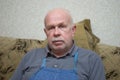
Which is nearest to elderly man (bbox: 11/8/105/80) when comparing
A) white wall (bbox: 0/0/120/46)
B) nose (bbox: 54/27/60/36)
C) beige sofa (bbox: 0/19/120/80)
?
nose (bbox: 54/27/60/36)

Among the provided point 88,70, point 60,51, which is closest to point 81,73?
point 88,70

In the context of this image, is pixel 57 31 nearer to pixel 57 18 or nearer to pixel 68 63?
pixel 57 18

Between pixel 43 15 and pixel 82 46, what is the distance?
613 mm

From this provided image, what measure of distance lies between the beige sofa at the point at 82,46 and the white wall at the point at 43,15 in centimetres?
18

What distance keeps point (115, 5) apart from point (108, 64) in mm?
630

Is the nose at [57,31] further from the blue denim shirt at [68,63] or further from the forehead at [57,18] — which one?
the blue denim shirt at [68,63]

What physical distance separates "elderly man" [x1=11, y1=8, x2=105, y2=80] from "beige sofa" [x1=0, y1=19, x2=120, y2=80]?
6.5 inches

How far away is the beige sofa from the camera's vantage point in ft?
5.67

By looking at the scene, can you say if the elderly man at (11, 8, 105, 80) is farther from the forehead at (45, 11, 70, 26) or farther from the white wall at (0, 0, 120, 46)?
the white wall at (0, 0, 120, 46)

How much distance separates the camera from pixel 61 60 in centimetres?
155

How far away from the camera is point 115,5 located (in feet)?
6.67

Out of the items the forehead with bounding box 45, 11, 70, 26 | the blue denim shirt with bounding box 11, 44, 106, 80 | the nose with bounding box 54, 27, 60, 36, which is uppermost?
the forehead with bounding box 45, 11, 70, 26

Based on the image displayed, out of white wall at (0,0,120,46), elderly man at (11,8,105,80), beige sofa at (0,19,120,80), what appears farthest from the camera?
white wall at (0,0,120,46)

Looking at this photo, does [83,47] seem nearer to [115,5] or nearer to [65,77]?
[65,77]
